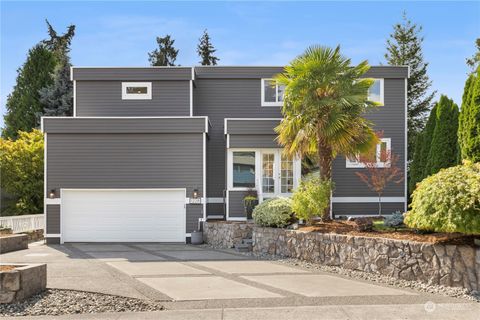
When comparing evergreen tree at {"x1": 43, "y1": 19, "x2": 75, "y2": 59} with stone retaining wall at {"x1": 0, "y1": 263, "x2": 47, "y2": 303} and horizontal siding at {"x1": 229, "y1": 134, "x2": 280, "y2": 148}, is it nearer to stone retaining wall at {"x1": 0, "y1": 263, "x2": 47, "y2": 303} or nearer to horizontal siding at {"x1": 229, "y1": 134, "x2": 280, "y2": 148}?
horizontal siding at {"x1": 229, "y1": 134, "x2": 280, "y2": 148}

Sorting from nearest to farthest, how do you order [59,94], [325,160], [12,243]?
[325,160] < [12,243] < [59,94]

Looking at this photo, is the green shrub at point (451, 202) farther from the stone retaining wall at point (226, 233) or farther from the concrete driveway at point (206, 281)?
the stone retaining wall at point (226, 233)

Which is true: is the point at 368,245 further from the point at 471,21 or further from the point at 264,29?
the point at 471,21

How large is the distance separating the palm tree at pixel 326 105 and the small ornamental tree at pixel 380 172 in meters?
4.15

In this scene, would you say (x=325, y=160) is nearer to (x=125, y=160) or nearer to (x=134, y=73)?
(x=125, y=160)

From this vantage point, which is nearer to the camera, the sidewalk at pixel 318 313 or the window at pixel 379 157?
the sidewalk at pixel 318 313

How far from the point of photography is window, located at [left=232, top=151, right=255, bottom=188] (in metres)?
18.8

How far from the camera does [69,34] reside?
41000 millimetres

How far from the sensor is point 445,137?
750 inches

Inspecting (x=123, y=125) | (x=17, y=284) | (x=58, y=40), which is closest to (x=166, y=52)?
(x=58, y=40)

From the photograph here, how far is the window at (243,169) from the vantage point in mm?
18844

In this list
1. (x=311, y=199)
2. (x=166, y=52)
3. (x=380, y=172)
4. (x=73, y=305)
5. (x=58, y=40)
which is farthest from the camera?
(x=166, y=52)

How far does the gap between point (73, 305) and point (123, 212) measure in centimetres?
1032

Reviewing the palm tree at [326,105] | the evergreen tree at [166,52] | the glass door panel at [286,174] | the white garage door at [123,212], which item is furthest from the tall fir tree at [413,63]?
the white garage door at [123,212]
